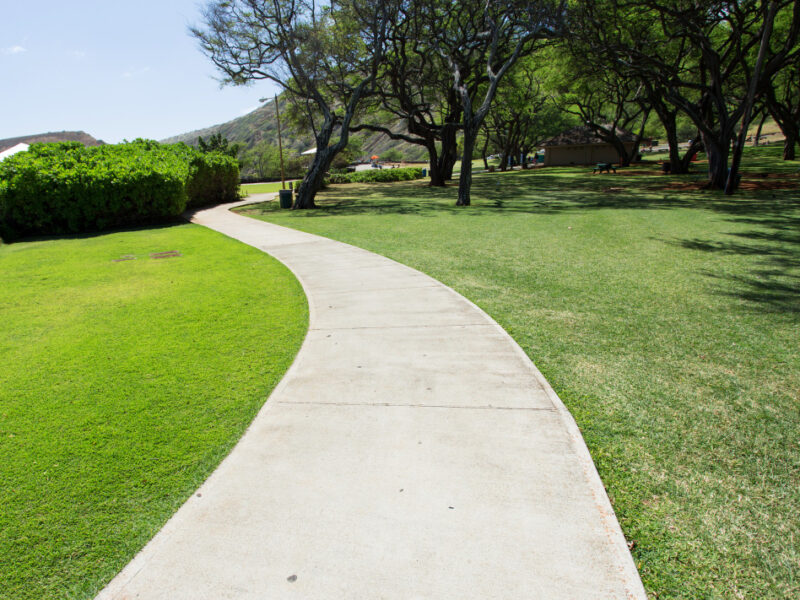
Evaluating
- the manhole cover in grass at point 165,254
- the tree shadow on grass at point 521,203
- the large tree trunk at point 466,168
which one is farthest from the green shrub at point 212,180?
the large tree trunk at point 466,168

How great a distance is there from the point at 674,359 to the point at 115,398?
17.9 ft

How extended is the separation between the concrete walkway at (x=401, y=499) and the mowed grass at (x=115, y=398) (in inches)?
11.0

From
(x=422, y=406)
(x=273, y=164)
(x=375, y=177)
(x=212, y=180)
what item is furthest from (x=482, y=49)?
(x=273, y=164)

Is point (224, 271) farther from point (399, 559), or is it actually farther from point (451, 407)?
point (399, 559)

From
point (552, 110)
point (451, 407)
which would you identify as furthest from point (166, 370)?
point (552, 110)

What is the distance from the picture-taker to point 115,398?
4.05m

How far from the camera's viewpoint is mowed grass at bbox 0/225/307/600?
8.37ft

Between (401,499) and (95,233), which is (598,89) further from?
(401,499)

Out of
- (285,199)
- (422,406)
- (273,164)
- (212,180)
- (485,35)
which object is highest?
(273,164)

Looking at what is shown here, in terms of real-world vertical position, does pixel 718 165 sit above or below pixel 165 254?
above

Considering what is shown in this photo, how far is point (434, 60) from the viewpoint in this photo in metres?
27.7

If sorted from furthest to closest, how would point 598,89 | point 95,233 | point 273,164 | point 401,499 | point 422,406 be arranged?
point 273,164, point 598,89, point 95,233, point 422,406, point 401,499

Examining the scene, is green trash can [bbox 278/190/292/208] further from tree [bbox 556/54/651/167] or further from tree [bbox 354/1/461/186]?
tree [bbox 556/54/651/167]

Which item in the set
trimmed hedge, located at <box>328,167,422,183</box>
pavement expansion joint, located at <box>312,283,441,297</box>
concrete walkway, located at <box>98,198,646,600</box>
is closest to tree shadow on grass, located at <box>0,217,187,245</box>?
pavement expansion joint, located at <box>312,283,441,297</box>
